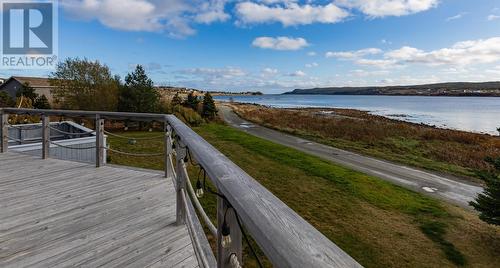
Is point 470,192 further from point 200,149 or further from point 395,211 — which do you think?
point 200,149

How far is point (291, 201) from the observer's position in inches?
347

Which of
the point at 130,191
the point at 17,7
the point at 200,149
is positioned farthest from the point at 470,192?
Result: the point at 17,7

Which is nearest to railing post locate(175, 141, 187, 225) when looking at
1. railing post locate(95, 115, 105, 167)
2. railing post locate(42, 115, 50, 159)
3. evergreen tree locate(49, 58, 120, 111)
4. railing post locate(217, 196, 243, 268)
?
railing post locate(217, 196, 243, 268)

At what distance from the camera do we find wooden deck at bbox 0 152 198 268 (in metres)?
2.68

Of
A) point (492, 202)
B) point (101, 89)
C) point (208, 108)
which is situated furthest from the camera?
point (208, 108)

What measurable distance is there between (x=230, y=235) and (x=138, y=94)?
23403 mm

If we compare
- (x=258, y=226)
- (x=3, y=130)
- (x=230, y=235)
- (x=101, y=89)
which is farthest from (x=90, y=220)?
(x=101, y=89)

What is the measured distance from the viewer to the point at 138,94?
2291cm

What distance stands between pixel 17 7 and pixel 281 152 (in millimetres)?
13327

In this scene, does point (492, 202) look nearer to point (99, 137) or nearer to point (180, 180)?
point (180, 180)

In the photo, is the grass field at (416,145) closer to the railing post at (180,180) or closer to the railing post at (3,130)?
the railing post at (180,180)

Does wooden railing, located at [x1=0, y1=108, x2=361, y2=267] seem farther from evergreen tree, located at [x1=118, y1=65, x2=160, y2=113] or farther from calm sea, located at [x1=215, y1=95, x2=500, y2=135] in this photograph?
calm sea, located at [x1=215, y1=95, x2=500, y2=135]

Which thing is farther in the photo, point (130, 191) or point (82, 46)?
point (82, 46)

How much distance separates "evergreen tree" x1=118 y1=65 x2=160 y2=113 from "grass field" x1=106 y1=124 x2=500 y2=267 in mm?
10879
